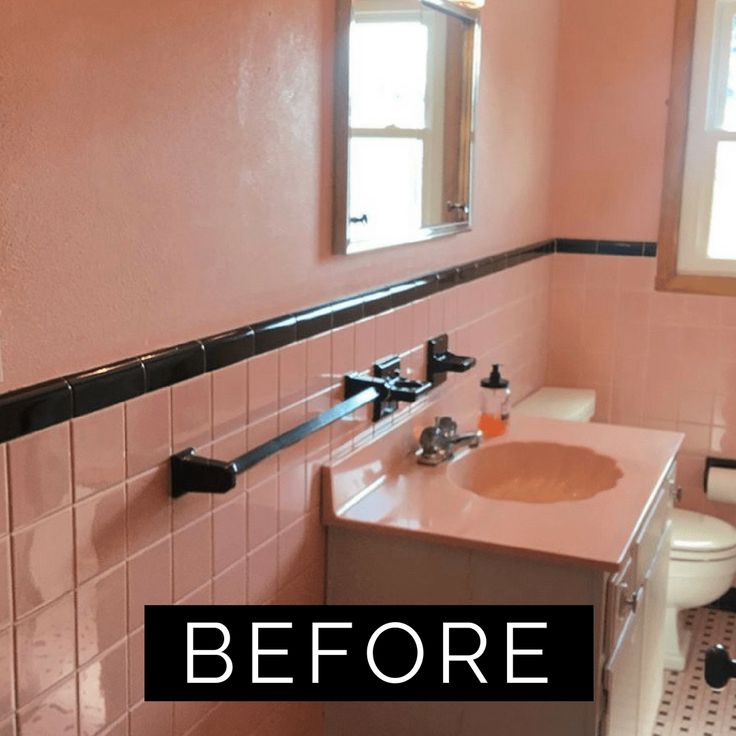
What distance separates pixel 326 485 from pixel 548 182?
1.85m

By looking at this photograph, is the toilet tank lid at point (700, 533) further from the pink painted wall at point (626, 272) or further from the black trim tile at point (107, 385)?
the black trim tile at point (107, 385)

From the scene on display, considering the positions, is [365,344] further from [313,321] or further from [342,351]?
[313,321]

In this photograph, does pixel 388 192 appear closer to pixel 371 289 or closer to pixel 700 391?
pixel 371 289

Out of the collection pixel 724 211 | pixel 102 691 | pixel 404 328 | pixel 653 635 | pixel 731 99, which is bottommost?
pixel 653 635

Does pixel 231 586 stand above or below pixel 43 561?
below

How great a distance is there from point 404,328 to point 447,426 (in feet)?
0.85

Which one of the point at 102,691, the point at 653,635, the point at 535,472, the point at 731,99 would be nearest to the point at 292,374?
the point at 102,691

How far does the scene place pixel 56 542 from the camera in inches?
50.2

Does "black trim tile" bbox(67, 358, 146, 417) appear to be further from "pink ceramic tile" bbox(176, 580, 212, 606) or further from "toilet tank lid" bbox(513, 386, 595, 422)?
"toilet tank lid" bbox(513, 386, 595, 422)

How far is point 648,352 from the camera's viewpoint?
350cm

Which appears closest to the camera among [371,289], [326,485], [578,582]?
[578,582]

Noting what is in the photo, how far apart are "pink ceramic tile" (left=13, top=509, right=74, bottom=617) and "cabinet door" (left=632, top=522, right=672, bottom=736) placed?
1352mm

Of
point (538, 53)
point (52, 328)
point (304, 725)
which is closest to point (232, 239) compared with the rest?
Result: point (52, 328)

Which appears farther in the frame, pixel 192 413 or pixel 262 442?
pixel 262 442
